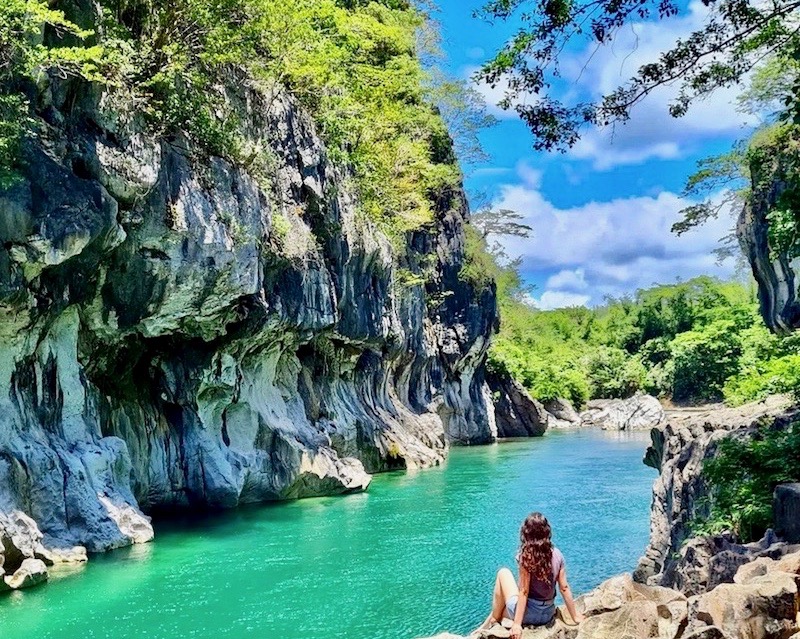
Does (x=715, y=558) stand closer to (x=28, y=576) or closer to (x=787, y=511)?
(x=787, y=511)

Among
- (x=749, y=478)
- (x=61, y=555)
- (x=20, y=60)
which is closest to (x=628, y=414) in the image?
(x=61, y=555)

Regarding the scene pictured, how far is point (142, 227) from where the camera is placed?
44.2ft

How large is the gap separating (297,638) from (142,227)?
7554 millimetres

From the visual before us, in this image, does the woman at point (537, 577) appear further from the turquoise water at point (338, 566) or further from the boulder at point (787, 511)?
the turquoise water at point (338, 566)

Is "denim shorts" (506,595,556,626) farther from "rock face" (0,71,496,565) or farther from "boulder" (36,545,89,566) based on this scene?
"boulder" (36,545,89,566)

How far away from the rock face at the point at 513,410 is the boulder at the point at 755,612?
38782 millimetres

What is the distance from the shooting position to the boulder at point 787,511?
571 centimetres

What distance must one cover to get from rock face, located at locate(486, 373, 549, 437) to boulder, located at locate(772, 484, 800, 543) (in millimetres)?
36670

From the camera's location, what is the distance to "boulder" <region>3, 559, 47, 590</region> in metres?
10.4

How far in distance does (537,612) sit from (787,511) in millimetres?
2271

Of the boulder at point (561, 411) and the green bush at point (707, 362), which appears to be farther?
the boulder at point (561, 411)

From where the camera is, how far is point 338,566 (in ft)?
41.7

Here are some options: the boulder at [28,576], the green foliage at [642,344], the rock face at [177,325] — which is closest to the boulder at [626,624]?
the boulder at [28,576]

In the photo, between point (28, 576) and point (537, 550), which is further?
point (28, 576)
